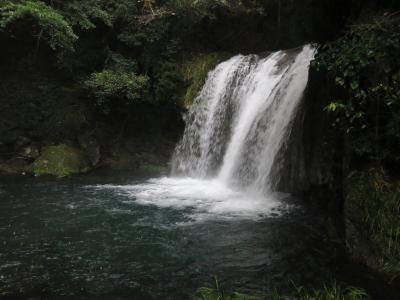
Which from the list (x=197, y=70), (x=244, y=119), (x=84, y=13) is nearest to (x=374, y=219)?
(x=244, y=119)

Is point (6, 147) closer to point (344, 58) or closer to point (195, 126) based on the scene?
point (195, 126)

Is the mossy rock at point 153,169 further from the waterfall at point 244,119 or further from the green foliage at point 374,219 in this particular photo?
the green foliage at point 374,219

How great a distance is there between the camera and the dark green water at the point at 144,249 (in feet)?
18.9

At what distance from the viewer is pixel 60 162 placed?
14102 mm

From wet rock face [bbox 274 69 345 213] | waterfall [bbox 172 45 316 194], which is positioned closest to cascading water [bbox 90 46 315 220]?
waterfall [bbox 172 45 316 194]

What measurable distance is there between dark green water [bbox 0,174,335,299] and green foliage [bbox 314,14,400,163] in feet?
6.40

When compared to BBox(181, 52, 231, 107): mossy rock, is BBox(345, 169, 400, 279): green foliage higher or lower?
lower

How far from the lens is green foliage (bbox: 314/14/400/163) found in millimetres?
5516

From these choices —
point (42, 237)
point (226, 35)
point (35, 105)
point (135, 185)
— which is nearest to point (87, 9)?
point (35, 105)

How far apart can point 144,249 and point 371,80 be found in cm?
456

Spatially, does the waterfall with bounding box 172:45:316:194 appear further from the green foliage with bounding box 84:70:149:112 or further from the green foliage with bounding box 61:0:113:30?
the green foliage with bounding box 61:0:113:30

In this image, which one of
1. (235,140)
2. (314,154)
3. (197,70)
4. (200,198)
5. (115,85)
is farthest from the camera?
(197,70)

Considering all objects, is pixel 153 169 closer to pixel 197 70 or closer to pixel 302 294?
pixel 197 70

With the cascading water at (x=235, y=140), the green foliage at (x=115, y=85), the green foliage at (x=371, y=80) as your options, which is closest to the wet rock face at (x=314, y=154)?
the cascading water at (x=235, y=140)
